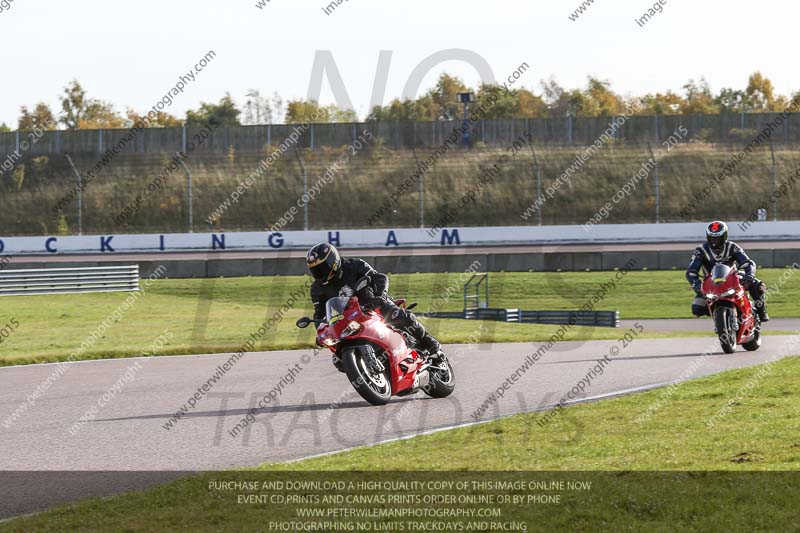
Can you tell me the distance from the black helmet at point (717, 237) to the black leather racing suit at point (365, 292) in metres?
6.11

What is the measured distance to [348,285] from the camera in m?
10.6

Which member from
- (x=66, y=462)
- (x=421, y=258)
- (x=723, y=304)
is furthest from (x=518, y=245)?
(x=66, y=462)

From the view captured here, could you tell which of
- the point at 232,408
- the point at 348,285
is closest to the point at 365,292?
the point at 348,285

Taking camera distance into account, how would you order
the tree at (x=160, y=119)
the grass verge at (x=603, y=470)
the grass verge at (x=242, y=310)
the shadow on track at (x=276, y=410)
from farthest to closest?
the tree at (x=160, y=119)
the grass verge at (x=242, y=310)
the shadow on track at (x=276, y=410)
the grass verge at (x=603, y=470)

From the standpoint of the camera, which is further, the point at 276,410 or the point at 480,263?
the point at 480,263

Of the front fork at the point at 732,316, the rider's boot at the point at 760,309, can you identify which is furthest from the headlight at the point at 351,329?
the rider's boot at the point at 760,309

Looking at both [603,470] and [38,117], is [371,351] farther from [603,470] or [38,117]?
[38,117]

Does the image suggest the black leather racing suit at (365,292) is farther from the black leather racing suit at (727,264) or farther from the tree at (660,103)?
the tree at (660,103)

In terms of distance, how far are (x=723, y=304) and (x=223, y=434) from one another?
8459 mm

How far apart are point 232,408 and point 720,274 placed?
7.48 m

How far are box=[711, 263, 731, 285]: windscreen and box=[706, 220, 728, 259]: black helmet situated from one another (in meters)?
0.37

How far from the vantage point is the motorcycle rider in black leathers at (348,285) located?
34.1ft

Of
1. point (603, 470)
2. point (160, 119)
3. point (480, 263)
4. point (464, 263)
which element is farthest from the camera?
point (160, 119)

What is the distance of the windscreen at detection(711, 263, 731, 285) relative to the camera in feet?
49.5
